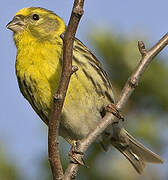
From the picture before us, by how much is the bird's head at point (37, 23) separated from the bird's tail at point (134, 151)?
1.25 metres

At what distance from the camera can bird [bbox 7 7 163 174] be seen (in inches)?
164

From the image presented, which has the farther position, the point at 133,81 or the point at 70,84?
the point at 70,84

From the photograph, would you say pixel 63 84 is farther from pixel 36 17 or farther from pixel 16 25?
pixel 36 17

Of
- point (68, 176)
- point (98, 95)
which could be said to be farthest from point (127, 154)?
point (68, 176)

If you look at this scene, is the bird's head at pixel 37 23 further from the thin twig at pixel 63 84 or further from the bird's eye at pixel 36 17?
the thin twig at pixel 63 84

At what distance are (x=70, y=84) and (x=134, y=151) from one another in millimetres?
1240

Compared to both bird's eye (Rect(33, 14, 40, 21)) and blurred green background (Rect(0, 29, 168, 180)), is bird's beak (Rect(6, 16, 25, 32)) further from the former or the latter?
blurred green background (Rect(0, 29, 168, 180))

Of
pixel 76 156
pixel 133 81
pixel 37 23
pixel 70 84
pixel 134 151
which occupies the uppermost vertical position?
pixel 37 23

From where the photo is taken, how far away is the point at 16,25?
15.5ft

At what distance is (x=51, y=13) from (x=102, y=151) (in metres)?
1.63

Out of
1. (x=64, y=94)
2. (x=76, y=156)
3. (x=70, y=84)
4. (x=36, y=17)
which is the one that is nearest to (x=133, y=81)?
(x=64, y=94)

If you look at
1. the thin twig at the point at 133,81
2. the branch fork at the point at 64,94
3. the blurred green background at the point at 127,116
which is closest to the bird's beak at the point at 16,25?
the blurred green background at the point at 127,116

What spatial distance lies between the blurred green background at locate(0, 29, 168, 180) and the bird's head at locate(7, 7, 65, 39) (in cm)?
49

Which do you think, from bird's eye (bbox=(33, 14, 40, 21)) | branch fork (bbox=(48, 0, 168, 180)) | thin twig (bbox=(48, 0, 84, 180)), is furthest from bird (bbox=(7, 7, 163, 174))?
thin twig (bbox=(48, 0, 84, 180))
